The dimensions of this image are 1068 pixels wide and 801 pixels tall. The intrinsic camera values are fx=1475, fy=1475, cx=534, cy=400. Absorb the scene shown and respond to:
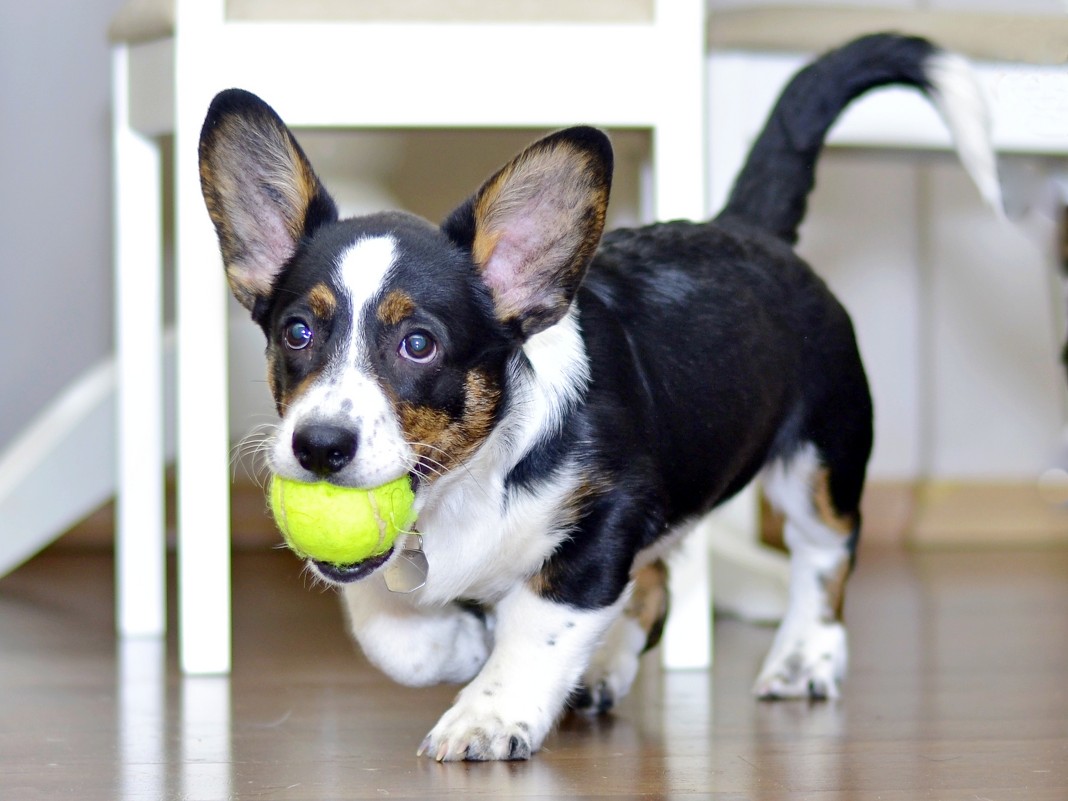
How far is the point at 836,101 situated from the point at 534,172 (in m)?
0.80

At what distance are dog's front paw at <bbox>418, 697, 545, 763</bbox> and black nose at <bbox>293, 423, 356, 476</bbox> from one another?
0.41 metres

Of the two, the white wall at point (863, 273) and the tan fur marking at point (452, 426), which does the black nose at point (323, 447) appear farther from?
the white wall at point (863, 273)

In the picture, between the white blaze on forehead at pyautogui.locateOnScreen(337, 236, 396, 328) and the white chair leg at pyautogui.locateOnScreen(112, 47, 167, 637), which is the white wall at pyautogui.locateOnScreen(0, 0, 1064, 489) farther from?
the white blaze on forehead at pyautogui.locateOnScreen(337, 236, 396, 328)

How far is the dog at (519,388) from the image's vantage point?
5.81 feet

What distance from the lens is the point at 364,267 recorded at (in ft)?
5.87

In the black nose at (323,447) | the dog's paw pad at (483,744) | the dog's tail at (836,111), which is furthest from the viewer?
the dog's tail at (836,111)

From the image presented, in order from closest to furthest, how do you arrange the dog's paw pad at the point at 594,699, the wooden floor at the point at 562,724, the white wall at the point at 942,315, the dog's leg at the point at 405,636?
the wooden floor at the point at 562,724
the dog's leg at the point at 405,636
the dog's paw pad at the point at 594,699
the white wall at the point at 942,315

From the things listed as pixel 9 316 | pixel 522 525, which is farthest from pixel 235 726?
pixel 9 316

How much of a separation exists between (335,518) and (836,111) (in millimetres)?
1242

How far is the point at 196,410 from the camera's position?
8.20ft

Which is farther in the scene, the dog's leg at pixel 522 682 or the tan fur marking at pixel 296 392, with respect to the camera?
the dog's leg at pixel 522 682

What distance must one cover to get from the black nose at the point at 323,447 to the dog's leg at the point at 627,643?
612mm

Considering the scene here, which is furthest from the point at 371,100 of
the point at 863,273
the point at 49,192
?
the point at 863,273

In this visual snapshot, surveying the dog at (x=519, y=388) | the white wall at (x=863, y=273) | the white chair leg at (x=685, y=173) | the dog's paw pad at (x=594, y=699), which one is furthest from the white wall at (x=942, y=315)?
the dog's paw pad at (x=594, y=699)
